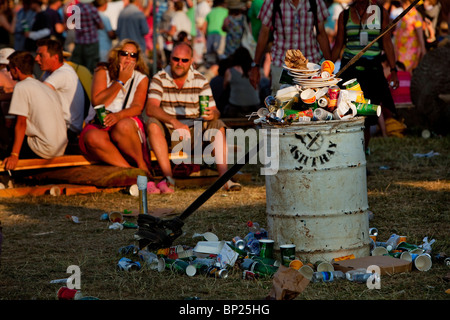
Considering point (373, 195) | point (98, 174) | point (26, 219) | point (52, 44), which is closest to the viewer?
point (26, 219)

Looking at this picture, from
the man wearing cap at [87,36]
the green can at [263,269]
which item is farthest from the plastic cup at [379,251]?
the man wearing cap at [87,36]

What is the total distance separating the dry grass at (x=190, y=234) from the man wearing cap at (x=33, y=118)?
0.61 meters

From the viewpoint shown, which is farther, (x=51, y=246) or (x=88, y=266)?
(x=51, y=246)

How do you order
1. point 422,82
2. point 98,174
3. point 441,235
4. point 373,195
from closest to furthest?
1. point 441,235
2. point 373,195
3. point 98,174
4. point 422,82

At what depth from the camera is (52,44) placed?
8406mm

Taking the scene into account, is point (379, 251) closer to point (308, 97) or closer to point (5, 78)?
point (308, 97)

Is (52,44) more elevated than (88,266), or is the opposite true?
(52,44)

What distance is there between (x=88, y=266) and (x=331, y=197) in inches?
64.8

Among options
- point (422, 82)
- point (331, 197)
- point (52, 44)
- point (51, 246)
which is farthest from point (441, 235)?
point (422, 82)

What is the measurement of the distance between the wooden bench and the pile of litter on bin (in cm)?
350

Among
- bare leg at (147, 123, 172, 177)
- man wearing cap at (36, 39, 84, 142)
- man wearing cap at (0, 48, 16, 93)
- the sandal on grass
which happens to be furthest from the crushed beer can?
man wearing cap at (0, 48, 16, 93)

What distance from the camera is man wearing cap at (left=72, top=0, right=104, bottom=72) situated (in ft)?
45.2

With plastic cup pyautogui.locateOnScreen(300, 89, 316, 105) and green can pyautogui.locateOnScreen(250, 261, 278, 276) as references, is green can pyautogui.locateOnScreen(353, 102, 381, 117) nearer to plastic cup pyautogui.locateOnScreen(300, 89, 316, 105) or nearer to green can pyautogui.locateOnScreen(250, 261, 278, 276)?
plastic cup pyautogui.locateOnScreen(300, 89, 316, 105)
